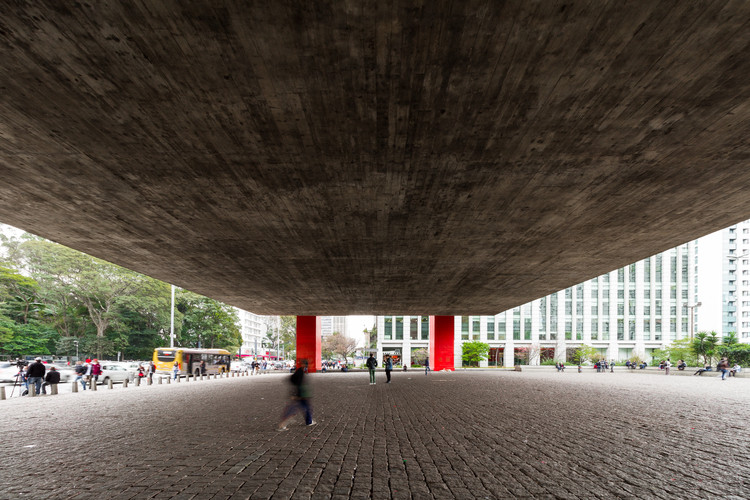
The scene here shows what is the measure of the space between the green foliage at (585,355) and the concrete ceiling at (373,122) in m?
49.1

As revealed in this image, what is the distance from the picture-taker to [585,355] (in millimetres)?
60719

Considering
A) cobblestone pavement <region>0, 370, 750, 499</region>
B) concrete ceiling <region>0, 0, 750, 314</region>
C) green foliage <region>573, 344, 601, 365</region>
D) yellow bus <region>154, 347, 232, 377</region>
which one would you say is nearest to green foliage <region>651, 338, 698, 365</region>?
green foliage <region>573, 344, 601, 365</region>

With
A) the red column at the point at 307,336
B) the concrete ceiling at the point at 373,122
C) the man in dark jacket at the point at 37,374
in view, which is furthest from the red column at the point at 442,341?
the man in dark jacket at the point at 37,374

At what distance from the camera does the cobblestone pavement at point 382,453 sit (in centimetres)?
538

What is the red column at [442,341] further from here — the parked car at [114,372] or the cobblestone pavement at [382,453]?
the cobblestone pavement at [382,453]

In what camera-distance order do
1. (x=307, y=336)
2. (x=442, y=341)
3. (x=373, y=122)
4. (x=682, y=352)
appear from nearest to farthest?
1. (x=373, y=122)
2. (x=307, y=336)
3. (x=442, y=341)
4. (x=682, y=352)

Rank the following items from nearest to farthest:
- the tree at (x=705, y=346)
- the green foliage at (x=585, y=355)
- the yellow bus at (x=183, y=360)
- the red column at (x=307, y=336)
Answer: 1. the yellow bus at (x=183, y=360)
2. the red column at (x=307, y=336)
3. the tree at (x=705, y=346)
4. the green foliage at (x=585, y=355)

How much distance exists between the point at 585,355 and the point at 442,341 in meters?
28.3

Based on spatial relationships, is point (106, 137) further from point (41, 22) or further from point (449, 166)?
point (449, 166)

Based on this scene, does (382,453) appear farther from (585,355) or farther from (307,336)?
(585,355)

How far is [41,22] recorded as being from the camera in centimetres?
521

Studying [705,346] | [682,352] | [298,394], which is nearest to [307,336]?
[298,394]

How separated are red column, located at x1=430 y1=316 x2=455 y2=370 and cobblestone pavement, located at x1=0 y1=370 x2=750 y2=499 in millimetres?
28339

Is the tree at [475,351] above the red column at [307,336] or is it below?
below
